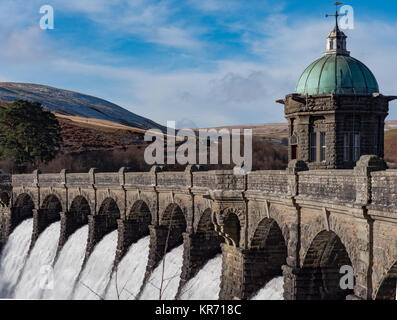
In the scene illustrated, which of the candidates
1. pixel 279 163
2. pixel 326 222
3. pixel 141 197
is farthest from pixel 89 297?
pixel 279 163

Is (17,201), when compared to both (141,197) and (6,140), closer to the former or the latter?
(6,140)

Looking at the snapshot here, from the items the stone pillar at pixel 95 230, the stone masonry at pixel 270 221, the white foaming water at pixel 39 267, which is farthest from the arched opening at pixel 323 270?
the white foaming water at pixel 39 267

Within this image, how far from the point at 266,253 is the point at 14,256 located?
104 feet

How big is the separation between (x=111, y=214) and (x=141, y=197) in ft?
22.5

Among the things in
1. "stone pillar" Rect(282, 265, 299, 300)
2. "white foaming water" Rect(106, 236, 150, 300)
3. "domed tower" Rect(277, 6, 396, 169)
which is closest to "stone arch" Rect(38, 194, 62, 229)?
"white foaming water" Rect(106, 236, 150, 300)

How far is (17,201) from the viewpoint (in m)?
51.9

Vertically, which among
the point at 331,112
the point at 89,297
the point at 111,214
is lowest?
the point at 89,297

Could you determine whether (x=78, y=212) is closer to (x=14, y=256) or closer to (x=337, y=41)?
(x=14, y=256)

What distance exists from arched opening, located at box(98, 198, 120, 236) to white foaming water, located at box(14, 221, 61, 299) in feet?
17.6

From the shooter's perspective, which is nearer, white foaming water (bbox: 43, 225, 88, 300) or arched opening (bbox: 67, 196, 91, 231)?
white foaming water (bbox: 43, 225, 88, 300)

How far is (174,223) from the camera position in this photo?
30.8 meters

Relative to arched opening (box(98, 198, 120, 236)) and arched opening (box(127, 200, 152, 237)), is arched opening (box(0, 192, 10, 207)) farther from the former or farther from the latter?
arched opening (box(127, 200, 152, 237))

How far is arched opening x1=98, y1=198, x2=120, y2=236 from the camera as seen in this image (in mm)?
38281

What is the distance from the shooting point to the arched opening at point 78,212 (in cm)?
4253
